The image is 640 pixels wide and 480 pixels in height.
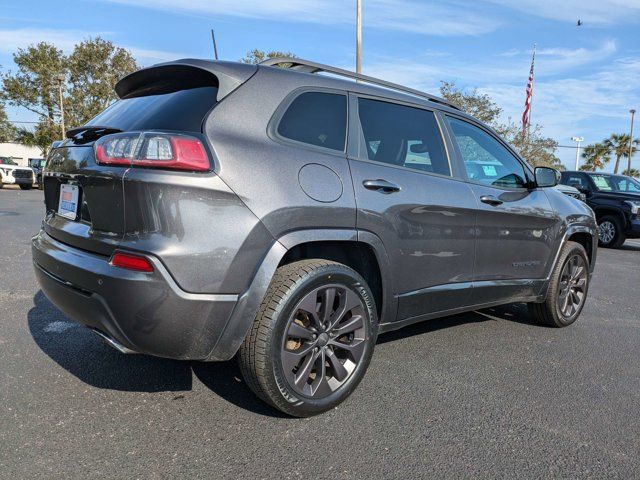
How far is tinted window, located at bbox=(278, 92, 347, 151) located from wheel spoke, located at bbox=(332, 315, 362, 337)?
0.92m

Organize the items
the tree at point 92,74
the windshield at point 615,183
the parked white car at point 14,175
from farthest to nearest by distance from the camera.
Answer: the tree at point 92,74
the parked white car at point 14,175
the windshield at point 615,183

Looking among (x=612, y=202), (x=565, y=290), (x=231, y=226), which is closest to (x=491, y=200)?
(x=565, y=290)

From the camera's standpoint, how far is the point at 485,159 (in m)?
3.93

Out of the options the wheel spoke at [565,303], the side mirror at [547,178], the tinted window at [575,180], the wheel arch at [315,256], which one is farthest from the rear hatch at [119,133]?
the tinted window at [575,180]

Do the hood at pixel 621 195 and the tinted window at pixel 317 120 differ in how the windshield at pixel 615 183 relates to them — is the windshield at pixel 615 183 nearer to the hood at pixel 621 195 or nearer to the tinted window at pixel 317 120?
the hood at pixel 621 195

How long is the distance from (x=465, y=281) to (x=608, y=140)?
56.1 m

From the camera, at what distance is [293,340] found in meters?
2.68

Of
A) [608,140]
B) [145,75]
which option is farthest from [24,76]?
[608,140]

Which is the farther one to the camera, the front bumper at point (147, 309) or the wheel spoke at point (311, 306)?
the wheel spoke at point (311, 306)

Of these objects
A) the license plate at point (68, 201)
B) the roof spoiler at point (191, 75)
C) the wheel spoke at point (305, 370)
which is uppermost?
the roof spoiler at point (191, 75)

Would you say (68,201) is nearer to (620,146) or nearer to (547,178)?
(547,178)

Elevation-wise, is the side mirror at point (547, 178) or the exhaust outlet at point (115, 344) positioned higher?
the side mirror at point (547, 178)

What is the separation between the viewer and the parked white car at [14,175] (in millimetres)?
27109

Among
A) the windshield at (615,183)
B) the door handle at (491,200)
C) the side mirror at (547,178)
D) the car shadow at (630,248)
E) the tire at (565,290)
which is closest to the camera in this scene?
the door handle at (491,200)
